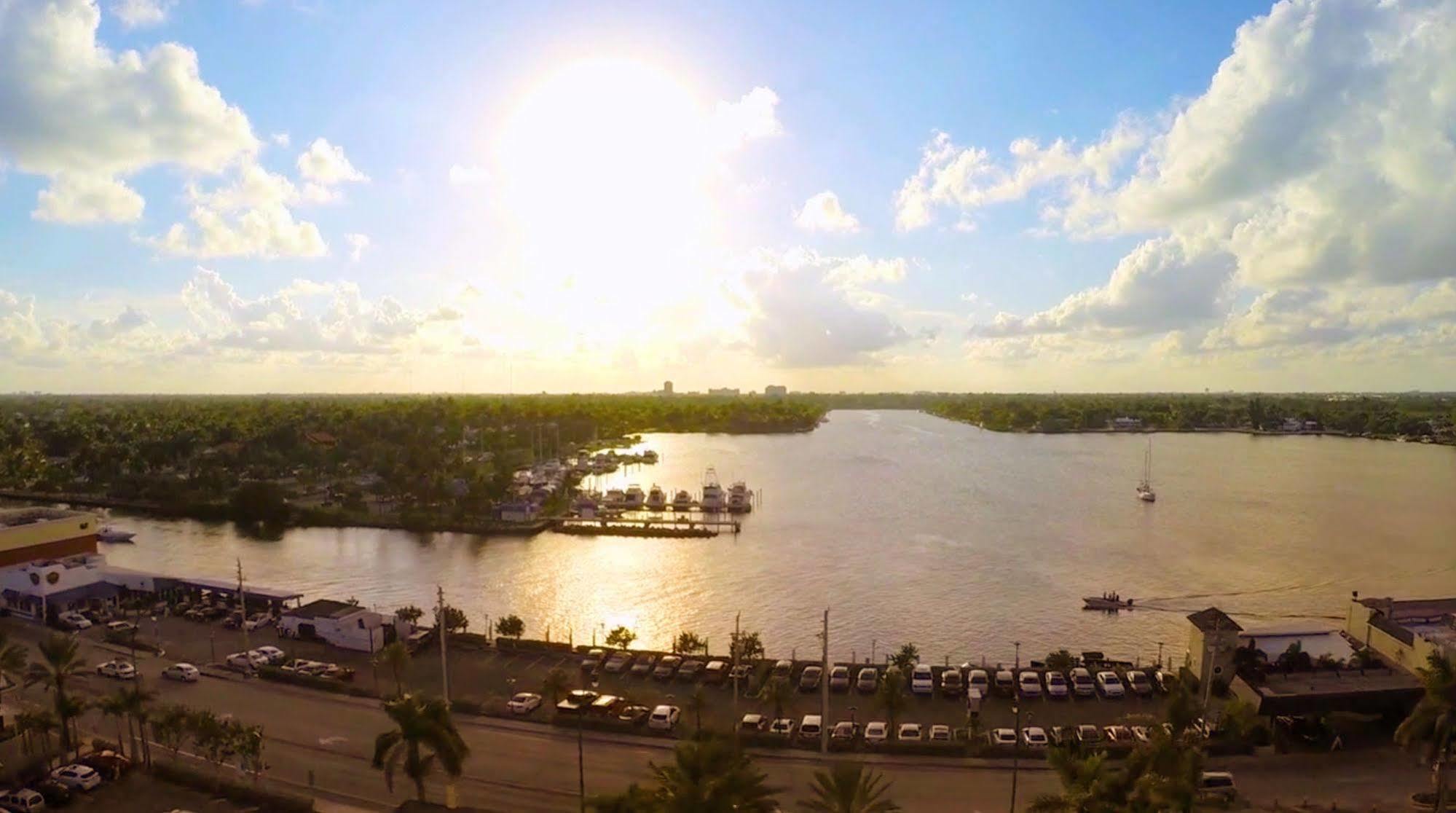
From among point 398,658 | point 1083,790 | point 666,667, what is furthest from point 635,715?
point 1083,790

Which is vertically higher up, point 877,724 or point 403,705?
point 403,705

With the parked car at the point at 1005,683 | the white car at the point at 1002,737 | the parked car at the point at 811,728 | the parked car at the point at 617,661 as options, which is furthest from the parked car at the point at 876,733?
the parked car at the point at 617,661

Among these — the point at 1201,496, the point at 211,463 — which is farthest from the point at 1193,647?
the point at 211,463

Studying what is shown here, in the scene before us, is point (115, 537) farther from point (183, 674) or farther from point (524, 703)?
point (524, 703)

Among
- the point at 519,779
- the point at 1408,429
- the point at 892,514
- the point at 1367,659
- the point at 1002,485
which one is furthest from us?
the point at 1408,429

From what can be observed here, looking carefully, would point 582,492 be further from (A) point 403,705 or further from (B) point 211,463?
(A) point 403,705

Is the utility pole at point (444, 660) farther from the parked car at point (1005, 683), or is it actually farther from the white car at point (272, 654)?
the parked car at point (1005, 683)

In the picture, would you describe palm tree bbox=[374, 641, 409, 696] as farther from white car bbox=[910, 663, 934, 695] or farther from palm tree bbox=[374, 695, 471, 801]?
white car bbox=[910, 663, 934, 695]
